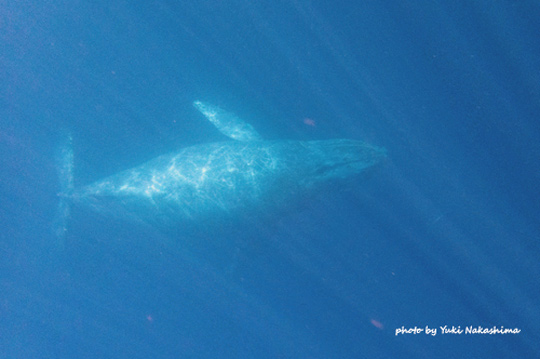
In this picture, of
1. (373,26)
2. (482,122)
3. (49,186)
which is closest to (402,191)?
(482,122)

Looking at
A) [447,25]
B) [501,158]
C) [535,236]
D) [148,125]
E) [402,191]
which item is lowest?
[535,236]

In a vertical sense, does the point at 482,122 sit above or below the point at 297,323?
above

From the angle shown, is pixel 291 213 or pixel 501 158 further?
pixel 501 158

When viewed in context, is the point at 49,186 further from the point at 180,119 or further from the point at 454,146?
the point at 454,146

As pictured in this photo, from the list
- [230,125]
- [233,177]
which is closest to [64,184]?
[230,125]

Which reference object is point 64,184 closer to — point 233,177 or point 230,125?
point 230,125
